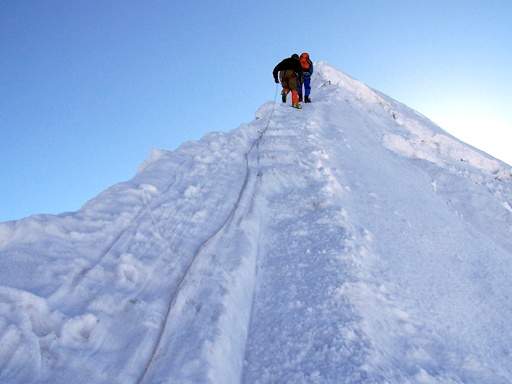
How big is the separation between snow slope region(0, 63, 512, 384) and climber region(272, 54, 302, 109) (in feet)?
15.1

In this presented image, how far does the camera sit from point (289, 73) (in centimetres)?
1123

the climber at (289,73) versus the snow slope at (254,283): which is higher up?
the climber at (289,73)

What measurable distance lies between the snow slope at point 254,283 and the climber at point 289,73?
15.1ft

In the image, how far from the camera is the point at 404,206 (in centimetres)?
608

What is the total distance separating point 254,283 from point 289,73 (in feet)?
27.0

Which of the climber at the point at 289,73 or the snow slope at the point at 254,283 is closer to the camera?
the snow slope at the point at 254,283

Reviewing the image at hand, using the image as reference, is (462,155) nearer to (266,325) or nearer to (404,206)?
(404,206)

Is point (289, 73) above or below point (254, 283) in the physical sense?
above

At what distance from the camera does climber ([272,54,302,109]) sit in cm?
1114

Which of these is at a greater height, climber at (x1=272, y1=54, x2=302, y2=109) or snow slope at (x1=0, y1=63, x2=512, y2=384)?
climber at (x1=272, y1=54, x2=302, y2=109)

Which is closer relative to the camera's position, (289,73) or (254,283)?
(254,283)

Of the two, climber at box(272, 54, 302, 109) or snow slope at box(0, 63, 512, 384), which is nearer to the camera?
snow slope at box(0, 63, 512, 384)

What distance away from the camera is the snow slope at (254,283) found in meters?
2.93

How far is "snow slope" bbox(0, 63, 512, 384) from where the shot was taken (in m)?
2.93
